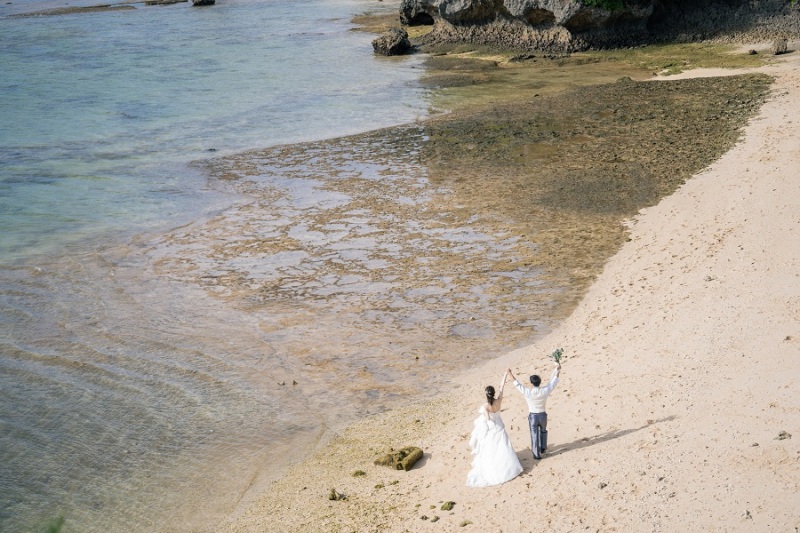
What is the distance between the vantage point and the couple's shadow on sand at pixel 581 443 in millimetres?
9281

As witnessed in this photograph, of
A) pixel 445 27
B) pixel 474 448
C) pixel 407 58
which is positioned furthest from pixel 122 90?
pixel 474 448

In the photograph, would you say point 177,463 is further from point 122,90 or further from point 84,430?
point 122,90

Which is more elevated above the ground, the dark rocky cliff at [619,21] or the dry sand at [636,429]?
the dark rocky cliff at [619,21]

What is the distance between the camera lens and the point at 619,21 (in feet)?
114

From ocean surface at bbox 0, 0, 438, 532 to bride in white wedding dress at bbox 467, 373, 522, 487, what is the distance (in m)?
2.74

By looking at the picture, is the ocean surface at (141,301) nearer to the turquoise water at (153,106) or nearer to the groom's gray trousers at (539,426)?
the turquoise water at (153,106)

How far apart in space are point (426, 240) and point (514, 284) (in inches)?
108

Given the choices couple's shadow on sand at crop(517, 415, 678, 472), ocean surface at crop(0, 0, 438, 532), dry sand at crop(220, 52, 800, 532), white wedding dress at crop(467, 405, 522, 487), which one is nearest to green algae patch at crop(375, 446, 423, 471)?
dry sand at crop(220, 52, 800, 532)

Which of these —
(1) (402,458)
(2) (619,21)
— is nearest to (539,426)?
(1) (402,458)

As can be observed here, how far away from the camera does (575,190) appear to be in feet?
63.4

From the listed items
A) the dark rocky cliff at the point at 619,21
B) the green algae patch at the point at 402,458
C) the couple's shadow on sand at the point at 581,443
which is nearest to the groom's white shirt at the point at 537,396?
the couple's shadow on sand at the point at 581,443

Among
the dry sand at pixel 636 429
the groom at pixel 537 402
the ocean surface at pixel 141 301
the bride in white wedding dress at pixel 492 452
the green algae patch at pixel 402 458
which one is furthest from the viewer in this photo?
the ocean surface at pixel 141 301

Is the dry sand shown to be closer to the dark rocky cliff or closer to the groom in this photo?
the groom

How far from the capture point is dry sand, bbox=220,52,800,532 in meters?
8.18
